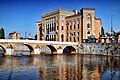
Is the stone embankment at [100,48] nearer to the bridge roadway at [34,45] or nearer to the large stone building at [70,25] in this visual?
the bridge roadway at [34,45]

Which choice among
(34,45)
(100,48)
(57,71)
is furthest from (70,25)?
(57,71)

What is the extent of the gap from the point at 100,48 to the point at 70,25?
19451mm

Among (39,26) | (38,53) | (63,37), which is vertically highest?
(39,26)

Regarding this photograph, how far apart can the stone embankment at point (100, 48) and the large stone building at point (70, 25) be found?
191 inches

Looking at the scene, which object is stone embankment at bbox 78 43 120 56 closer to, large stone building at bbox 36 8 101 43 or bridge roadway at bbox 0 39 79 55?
bridge roadway at bbox 0 39 79 55

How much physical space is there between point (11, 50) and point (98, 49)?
91.4 feet

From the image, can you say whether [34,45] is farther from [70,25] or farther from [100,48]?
[70,25]

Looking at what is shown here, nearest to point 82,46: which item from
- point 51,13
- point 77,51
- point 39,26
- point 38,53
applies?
point 77,51

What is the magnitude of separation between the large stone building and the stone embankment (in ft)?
15.9

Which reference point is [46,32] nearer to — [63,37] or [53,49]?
[63,37]

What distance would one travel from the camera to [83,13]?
218ft

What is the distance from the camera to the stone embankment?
2080 inches

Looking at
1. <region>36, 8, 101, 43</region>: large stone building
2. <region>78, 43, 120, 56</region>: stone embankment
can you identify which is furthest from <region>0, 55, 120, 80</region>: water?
<region>36, 8, 101, 43</region>: large stone building

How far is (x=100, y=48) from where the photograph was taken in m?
58.5
